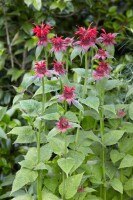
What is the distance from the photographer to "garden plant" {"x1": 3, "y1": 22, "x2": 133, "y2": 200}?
133cm

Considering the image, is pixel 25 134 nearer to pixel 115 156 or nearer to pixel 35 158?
pixel 35 158

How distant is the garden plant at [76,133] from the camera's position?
133 cm

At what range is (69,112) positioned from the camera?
135 centimetres

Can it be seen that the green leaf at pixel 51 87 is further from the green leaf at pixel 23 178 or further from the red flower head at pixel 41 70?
the green leaf at pixel 23 178

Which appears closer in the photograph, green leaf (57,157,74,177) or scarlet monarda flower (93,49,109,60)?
green leaf (57,157,74,177)

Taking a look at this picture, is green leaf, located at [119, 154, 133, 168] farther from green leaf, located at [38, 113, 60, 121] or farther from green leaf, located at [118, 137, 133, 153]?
green leaf, located at [38, 113, 60, 121]

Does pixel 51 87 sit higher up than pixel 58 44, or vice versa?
pixel 58 44

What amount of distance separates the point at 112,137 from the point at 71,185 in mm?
225

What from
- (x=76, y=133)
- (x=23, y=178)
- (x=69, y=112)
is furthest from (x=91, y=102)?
(x=23, y=178)

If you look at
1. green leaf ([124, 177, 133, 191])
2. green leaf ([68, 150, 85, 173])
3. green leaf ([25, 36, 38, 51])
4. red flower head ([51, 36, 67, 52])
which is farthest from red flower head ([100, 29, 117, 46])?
green leaf ([25, 36, 38, 51])

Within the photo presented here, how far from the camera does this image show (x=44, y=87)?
142cm

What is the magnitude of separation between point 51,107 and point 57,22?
3.45 feet

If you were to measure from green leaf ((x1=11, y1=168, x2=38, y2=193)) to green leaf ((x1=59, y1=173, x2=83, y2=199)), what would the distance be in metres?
0.10

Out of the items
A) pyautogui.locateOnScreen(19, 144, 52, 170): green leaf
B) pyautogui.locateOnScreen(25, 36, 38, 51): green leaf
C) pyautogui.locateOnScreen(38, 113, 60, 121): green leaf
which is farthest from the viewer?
pyautogui.locateOnScreen(25, 36, 38, 51): green leaf
